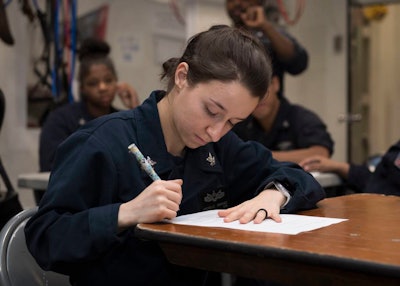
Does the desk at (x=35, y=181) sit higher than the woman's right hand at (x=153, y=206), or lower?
lower

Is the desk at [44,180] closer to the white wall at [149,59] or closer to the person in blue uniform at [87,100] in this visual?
the person in blue uniform at [87,100]

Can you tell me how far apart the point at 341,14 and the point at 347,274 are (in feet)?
14.3

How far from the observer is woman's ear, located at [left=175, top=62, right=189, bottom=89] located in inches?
56.5

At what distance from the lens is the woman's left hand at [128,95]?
354cm

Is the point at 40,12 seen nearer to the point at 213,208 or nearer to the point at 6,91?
→ the point at 6,91

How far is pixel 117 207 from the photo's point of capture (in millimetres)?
1250

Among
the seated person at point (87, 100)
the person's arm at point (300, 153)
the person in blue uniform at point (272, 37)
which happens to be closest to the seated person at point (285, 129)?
the person's arm at point (300, 153)

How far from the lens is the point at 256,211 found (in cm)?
133

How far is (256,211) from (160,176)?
23 cm

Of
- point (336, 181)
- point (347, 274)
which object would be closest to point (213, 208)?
point (347, 274)

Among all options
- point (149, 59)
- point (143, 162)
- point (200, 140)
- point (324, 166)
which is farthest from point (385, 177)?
point (149, 59)

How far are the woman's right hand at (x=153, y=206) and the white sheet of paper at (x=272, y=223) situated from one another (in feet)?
0.17

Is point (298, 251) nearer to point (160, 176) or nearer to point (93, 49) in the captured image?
point (160, 176)

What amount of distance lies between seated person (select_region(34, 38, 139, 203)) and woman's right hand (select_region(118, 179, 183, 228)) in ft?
6.26
